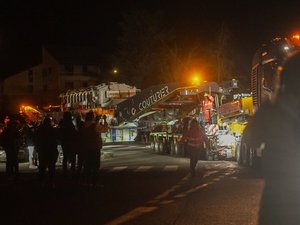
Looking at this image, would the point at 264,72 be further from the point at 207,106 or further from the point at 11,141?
the point at 207,106

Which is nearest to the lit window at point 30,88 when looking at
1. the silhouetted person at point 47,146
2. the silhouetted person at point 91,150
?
the silhouetted person at point 47,146

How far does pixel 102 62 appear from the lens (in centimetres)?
9125

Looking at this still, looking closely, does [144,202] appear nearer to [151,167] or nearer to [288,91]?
[288,91]

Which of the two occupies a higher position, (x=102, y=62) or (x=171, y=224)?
(x=102, y=62)

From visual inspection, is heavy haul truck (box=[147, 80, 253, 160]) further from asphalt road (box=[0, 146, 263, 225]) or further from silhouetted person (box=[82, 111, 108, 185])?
silhouetted person (box=[82, 111, 108, 185])

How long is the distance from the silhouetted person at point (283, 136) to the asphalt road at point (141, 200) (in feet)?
1.18

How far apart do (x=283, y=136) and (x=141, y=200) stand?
456cm

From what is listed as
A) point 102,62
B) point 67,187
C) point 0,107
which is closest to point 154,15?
point 102,62

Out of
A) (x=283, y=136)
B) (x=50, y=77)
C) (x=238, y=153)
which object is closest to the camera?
(x=283, y=136)

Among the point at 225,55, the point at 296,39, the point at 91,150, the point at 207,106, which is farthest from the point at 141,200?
the point at 225,55

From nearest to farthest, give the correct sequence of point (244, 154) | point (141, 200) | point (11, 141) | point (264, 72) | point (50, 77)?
point (141, 200) → point (11, 141) → point (264, 72) → point (244, 154) → point (50, 77)

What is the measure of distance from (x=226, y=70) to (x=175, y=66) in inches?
252

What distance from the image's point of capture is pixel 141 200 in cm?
1259

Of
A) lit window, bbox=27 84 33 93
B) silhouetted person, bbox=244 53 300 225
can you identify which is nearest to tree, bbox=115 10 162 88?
lit window, bbox=27 84 33 93
